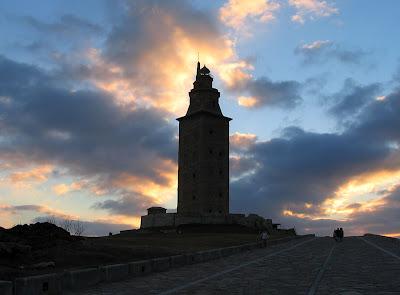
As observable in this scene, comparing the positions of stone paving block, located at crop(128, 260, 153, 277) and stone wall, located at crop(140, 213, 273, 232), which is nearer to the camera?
stone paving block, located at crop(128, 260, 153, 277)

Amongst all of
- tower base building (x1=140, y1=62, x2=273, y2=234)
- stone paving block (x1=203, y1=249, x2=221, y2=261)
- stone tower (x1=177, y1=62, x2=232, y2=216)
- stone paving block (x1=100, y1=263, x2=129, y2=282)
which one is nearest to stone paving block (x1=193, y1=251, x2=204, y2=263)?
stone paving block (x1=203, y1=249, x2=221, y2=261)

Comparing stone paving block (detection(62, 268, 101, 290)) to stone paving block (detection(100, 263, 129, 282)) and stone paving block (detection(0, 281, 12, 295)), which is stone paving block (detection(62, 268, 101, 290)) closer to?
stone paving block (detection(100, 263, 129, 282))

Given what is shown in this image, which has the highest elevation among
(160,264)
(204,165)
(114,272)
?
(204,165)

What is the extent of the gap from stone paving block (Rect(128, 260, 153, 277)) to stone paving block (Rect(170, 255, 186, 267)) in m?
2.23

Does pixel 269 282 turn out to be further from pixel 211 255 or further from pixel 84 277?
pixel 211 255

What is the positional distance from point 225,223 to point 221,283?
211 feet

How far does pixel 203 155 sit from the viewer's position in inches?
3300

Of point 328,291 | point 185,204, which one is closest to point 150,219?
point 185,204

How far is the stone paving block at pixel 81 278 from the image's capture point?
12.9m

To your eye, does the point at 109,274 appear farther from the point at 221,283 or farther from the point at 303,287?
the point at 303,287

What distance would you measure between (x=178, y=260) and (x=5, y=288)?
10.2 m

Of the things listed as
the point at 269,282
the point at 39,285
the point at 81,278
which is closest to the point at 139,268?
the point at 81,278

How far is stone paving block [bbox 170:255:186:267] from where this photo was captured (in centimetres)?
1964

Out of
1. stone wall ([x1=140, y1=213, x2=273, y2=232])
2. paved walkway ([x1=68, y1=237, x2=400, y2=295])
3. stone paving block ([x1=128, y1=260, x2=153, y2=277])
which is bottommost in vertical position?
paved walkway ([x1=68, y1=237, x2=400, y2=295])
